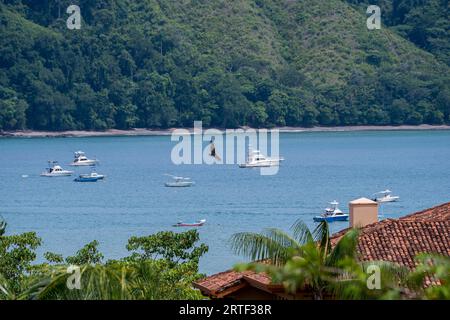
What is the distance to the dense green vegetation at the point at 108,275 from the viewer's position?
13031 millimetres

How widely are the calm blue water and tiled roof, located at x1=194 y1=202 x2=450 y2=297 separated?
26.5 metres

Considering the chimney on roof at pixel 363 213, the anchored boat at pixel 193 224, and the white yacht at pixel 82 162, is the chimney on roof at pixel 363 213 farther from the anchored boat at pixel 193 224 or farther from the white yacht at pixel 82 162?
the white yacht at pixel 82 162

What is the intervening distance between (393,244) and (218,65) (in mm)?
154929

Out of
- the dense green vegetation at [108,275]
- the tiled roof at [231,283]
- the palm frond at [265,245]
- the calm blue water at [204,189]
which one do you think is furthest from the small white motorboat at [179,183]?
the palm frond at [265,245]

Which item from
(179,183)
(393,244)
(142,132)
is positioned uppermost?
(393,244)

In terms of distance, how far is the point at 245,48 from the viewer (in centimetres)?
17788


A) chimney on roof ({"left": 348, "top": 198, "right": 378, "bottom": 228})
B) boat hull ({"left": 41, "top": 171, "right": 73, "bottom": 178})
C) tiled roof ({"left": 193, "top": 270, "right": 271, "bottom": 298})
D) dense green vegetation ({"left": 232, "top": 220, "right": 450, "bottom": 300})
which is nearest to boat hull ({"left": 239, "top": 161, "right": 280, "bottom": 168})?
boat hull ({"left": 41, "top": 171, "right": 73, "bottom": 178})

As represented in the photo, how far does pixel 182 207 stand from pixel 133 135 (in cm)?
8853

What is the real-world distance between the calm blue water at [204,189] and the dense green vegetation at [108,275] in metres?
18.4

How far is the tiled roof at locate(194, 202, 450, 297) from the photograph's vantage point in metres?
18.4

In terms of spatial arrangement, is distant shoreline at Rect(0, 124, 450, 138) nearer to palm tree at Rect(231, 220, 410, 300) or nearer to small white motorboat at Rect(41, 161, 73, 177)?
small white motorboat at Rect(41, 161, 73, 177)

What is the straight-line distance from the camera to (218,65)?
174000 mm

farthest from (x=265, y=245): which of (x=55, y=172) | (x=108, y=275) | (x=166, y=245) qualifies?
(x=55, y=172)

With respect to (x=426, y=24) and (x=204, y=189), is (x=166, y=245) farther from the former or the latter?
(x=426, y=24)
